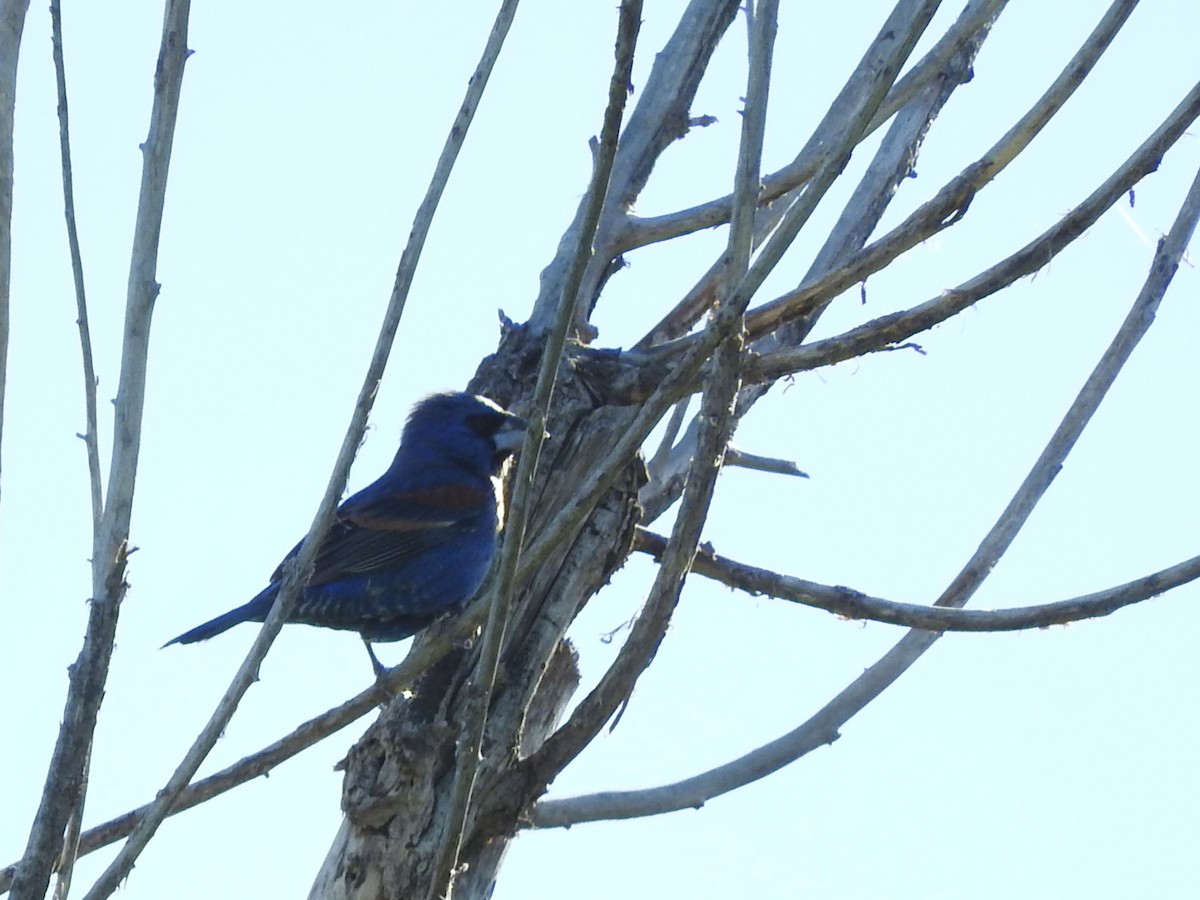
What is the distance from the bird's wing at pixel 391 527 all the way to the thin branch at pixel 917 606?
5.61 feet

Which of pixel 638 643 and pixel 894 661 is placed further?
pixel 894 661

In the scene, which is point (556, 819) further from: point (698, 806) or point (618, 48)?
point (618, 48)

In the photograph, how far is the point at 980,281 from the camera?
4.81m

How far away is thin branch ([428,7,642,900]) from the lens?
2900 mm

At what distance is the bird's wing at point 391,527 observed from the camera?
7.27 meters

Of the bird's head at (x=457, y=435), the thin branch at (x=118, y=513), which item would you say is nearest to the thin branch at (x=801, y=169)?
the bird's head at (x=457, y=435)

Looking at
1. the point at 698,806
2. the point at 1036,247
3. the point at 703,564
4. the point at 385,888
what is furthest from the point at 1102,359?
the point at 385,888

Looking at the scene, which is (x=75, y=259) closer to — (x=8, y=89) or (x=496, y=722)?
(x=8, y=89)

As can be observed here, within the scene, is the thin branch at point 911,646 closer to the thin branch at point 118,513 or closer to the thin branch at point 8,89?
the thin branch at point 118,513

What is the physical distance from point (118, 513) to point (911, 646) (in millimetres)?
3266

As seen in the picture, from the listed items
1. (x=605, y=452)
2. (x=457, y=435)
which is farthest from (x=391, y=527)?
(x=605, y=452)

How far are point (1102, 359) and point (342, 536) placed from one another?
347cm

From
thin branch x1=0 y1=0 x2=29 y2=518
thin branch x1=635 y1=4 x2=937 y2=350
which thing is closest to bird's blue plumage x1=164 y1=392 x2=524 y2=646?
thin branch x1=635 y1=4 x2=937 y2=350

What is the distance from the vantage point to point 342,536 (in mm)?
7391
